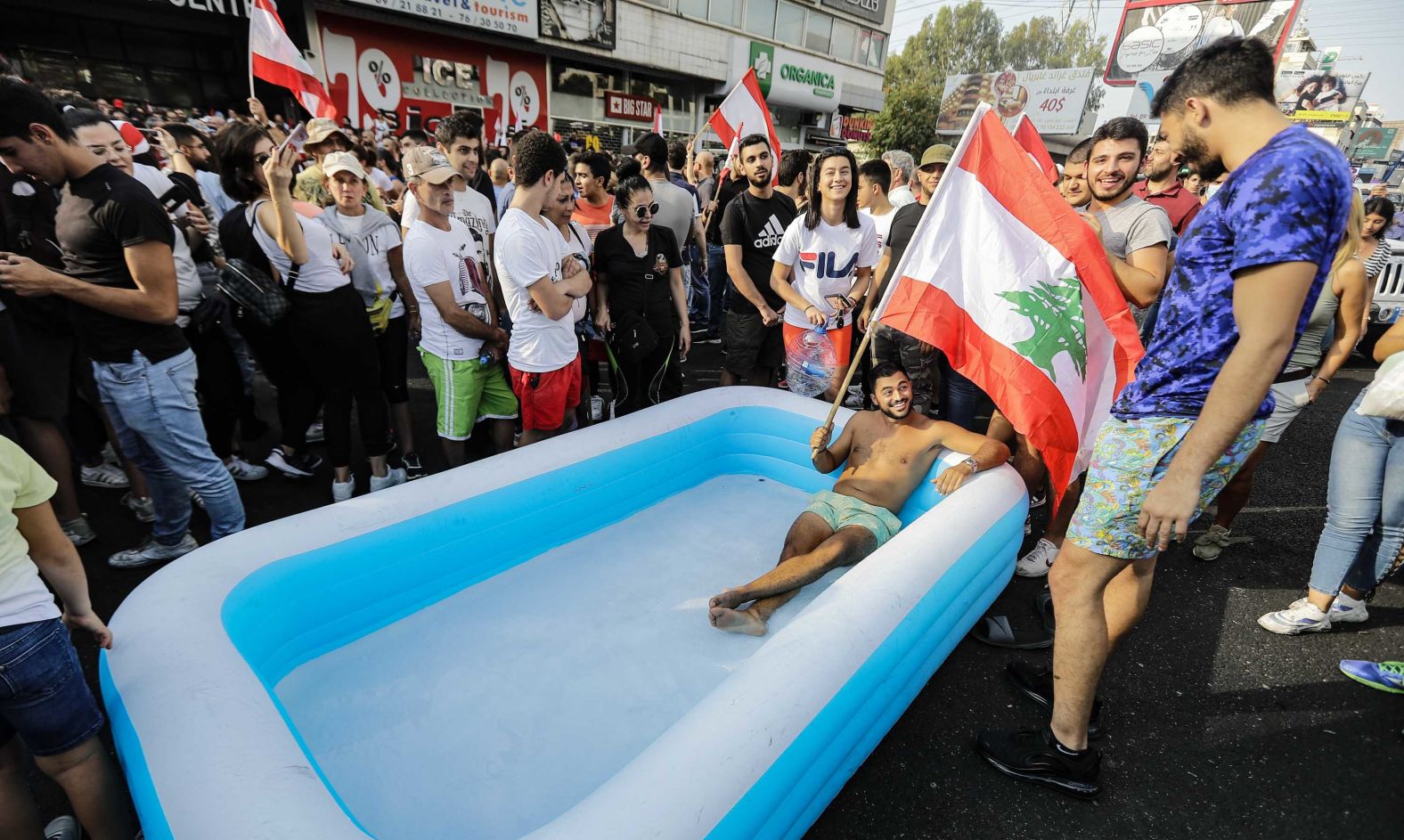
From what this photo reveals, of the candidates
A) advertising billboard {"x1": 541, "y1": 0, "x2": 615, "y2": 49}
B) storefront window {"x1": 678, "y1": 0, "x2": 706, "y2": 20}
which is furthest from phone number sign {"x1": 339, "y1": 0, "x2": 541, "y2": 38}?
→ storefront window {"x1": 678, "y1": 0, "x2": 706, "y2": 20}

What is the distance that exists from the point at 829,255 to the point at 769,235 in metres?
0.53

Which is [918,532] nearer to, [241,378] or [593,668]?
[593,668]

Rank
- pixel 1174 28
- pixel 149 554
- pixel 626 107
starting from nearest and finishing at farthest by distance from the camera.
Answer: pixel 149 554
pixel 626 107
pixel 1174 28

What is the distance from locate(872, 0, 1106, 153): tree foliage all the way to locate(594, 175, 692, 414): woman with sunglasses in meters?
33.8

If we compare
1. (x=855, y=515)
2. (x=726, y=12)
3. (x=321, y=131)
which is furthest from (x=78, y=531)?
(x=726, y=12)

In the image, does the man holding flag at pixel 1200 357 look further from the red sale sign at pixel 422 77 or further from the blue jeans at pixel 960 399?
the red sale sign at pixel 422 77

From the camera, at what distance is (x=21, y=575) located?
1.35m

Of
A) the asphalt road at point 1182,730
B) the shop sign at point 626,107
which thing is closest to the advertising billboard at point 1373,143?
the shop sign at point 626,107

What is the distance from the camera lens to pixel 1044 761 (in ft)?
6.72

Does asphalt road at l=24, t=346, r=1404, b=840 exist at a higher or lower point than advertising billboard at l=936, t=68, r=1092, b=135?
lower

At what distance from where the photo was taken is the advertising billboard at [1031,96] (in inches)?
1125

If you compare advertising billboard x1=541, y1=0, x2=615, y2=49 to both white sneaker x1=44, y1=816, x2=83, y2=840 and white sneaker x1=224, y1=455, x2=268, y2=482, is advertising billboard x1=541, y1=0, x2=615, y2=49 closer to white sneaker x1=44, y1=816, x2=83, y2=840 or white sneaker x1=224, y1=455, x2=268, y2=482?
white sneaker x1=224, y1=455, x2=268, y2=482

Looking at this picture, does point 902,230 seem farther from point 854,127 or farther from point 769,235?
point 854,127

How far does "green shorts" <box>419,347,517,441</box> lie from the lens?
3.15 meters
